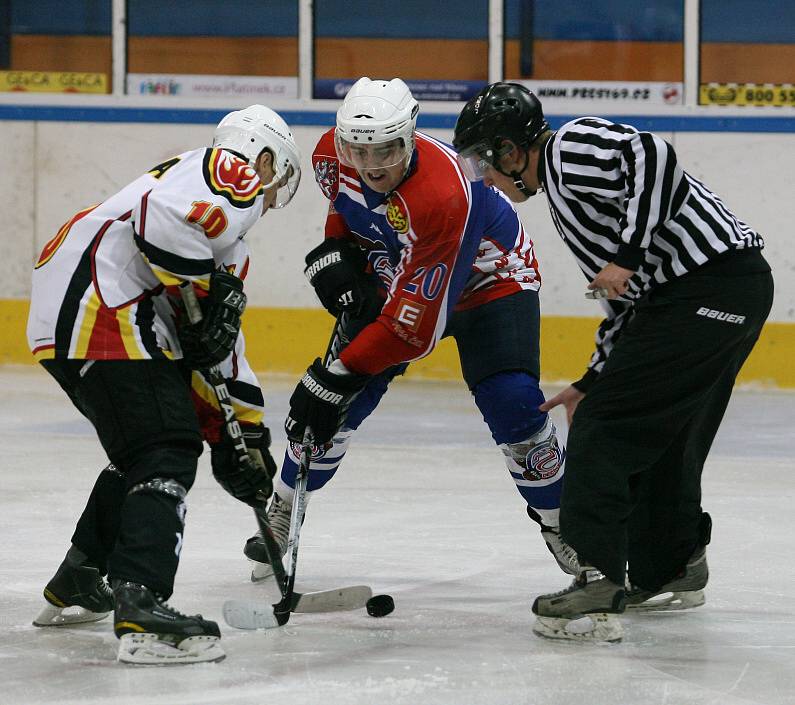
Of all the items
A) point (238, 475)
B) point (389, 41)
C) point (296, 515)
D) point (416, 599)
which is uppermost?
point (389, 41)

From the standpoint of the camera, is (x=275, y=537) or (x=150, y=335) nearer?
(x=150, y=335)

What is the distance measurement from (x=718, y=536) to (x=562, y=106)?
152 inches

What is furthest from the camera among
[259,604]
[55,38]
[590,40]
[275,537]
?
[55,38]

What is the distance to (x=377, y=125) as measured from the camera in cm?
286

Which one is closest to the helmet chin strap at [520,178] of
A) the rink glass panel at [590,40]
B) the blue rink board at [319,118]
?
the blue rink board at [319,118]

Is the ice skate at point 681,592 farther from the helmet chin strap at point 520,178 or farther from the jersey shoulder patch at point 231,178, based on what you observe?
the jersey shoulder patch at point 231,178

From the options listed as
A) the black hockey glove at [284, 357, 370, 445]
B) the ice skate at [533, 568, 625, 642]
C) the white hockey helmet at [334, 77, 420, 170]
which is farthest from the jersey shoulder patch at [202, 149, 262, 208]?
the ice skate at [533, 568, 625, 642]

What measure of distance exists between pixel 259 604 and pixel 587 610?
2.11 ft

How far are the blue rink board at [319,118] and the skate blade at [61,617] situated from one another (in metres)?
4.62

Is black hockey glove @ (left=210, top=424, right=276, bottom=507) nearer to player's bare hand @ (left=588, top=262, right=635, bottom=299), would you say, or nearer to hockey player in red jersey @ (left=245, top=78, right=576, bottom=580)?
hockey player in red jersey @ (left=245, top=78, right=576, bottom=580)

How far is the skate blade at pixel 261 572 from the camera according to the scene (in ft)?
10.5

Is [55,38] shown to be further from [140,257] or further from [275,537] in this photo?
[140,257]

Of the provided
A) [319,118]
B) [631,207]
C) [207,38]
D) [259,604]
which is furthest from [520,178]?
[207,38]

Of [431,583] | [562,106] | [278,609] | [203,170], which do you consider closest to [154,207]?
[203,170]
